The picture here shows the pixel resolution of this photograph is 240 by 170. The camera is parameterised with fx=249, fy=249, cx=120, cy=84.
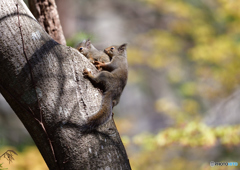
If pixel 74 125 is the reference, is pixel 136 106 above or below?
above

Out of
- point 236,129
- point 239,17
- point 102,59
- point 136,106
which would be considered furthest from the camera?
point 136,106

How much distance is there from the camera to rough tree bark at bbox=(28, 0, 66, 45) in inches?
97.7

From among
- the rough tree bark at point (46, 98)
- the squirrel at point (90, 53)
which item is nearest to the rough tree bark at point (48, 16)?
the squirrel at point (90, 53)

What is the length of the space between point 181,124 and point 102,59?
7.06 ft

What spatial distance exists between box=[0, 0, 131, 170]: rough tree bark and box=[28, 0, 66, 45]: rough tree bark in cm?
81

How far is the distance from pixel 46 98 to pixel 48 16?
123 cm

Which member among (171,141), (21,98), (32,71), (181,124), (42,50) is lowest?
(21,98)

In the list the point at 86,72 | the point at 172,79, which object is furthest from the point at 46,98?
the point at 172,79

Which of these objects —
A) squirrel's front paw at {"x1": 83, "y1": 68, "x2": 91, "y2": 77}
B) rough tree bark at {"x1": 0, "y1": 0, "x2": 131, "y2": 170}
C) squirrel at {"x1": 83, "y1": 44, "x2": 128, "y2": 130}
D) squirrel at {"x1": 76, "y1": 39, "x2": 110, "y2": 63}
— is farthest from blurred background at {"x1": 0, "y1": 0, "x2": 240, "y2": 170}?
rough tree bark at {"x1": 0, "y1": 0, "x2": 131, "y2": 170}

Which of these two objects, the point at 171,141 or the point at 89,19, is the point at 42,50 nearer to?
the point at 171,141

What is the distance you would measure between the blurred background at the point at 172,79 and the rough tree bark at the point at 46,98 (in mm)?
1513

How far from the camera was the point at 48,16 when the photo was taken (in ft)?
8.19

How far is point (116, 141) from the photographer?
1.72 metres

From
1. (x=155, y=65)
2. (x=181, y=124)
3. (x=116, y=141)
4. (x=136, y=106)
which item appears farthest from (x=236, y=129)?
(x=136, y=106)
